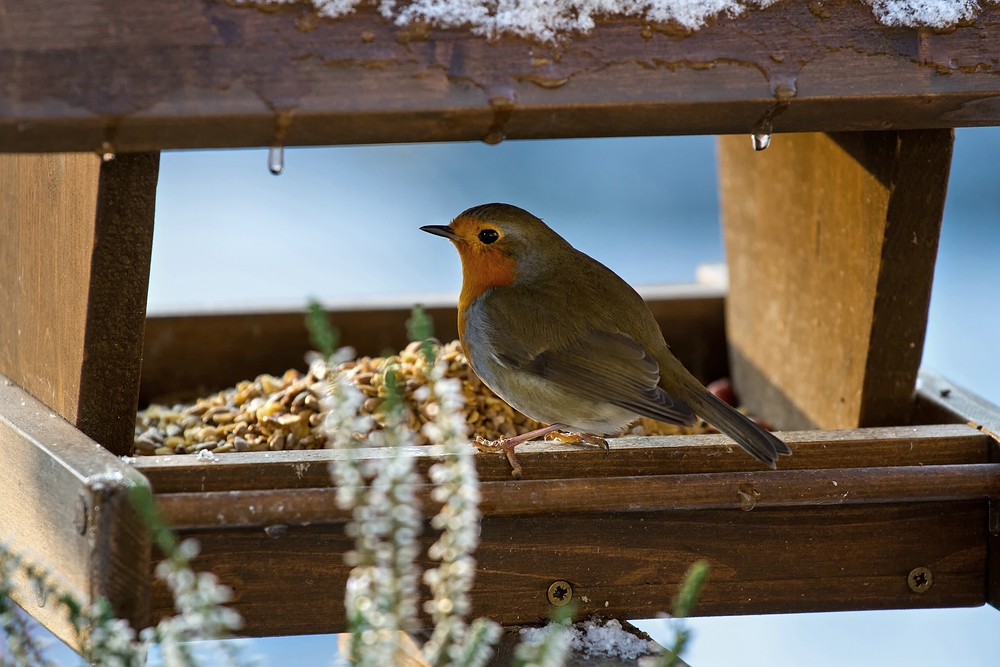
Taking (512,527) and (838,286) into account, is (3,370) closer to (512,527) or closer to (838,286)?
(512,527)

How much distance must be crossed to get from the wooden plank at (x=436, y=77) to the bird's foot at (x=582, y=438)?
0.53 m

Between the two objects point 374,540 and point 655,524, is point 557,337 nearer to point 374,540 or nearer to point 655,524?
point 655,524

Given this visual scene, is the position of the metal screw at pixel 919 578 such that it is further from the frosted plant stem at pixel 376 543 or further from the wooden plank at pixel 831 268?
the frosted plant stem at pixel 376 543

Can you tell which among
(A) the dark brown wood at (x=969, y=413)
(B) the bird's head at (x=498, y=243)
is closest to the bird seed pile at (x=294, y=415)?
(B) the bird's head at (x=498, y=243)

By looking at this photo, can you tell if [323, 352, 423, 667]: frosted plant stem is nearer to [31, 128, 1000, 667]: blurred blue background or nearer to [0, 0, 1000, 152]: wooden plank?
[0, 0, 1000, 152]: wooden plank

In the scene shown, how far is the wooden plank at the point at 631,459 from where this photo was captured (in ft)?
5.83

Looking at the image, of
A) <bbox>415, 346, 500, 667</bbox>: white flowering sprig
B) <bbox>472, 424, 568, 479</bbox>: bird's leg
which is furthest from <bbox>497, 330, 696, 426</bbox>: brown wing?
<bbox>415, 346, 500, 667</bbox>: white flowering sprig

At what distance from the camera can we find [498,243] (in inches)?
88.4

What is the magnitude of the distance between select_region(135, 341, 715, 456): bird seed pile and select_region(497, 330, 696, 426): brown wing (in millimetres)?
220

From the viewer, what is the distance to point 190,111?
1.48 m

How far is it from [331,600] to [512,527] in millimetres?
310

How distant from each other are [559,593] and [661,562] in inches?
7.1

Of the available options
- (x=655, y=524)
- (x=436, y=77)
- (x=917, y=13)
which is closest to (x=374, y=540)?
(x=436, y=77)

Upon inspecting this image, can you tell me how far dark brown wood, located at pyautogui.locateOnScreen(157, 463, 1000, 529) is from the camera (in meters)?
1.71
